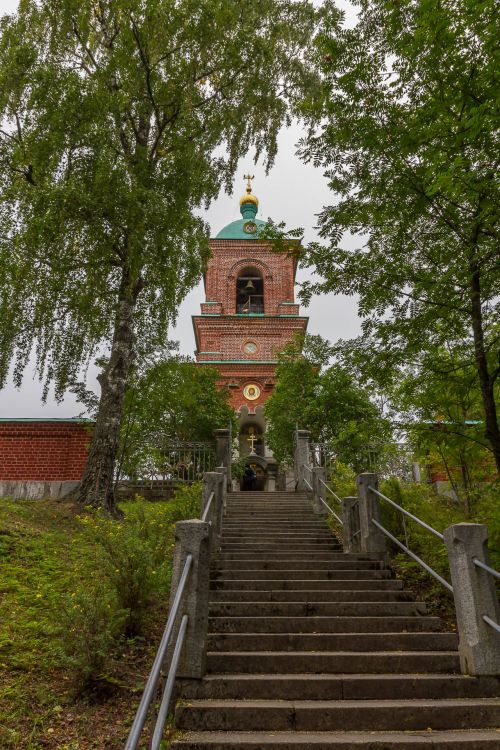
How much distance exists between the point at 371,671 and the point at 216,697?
138 cm

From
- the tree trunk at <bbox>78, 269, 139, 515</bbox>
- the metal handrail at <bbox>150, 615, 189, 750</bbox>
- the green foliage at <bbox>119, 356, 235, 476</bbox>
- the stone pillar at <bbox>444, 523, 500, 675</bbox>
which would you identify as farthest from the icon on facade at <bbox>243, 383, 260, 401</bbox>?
the metal handrail at <bbox>150, 615, 189, 750</bbox>

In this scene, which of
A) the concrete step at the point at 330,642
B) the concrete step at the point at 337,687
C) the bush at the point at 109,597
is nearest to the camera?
the concrete step at the point at 337,687

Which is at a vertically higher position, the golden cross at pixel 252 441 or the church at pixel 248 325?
the church at pixel 248 325

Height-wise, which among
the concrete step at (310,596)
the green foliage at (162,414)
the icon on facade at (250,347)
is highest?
the icon on facade at (250,347)

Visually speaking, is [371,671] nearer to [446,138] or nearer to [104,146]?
[446,138]

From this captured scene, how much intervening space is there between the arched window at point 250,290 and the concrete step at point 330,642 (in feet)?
78.8

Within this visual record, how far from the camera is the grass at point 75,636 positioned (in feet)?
12.4

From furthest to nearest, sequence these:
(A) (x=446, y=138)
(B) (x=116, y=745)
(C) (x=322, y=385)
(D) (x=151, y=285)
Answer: (C) (x=322, y=385), (D) (x=151, y=285), (A) (x=446, y=138), (B) (x=116, y=745)

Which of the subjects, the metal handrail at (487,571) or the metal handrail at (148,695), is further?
the metal handrail at (487,571)

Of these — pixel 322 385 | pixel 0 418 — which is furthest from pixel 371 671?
pixel 322 385

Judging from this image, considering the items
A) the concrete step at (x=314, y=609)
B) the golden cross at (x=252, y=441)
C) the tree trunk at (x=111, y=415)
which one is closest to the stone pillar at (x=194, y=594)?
the concrete step at (x=314, y=609)

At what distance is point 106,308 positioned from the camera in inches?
408

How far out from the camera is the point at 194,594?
4.11 meters

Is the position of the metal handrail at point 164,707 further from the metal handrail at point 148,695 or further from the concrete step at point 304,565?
the concrete step at point 304,565
